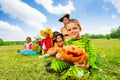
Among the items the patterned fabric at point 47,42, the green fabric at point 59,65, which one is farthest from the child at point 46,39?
the green fabric at point 59,65

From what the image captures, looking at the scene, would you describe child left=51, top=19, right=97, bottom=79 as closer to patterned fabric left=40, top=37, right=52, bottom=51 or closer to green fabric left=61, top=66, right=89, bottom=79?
green fabric left=61, top=66, right=89, bottom=79

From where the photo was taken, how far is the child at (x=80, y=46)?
4.88 meters

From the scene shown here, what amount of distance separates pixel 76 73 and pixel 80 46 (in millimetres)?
820

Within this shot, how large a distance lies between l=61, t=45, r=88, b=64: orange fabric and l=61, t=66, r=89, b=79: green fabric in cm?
20

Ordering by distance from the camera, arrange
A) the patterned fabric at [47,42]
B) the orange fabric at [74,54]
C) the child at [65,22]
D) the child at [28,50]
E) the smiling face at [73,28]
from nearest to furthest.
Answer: the orange fabric at [74,54], the smiling face at [73,28], the child at [65,22], the patterned fabric at [47,42], the child at [28,50]

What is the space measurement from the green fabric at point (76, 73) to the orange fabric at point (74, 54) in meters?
0.20

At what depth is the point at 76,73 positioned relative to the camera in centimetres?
482

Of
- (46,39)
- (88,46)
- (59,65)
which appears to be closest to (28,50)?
(46,39)

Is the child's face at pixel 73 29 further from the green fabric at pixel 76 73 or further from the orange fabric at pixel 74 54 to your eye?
the green fabric at pixel 76 73

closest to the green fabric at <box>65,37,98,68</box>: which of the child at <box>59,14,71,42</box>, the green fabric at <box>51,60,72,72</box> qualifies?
the green fabric at <box>51,60,72,72</box>

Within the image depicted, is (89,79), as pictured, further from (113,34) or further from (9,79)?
(113,34)

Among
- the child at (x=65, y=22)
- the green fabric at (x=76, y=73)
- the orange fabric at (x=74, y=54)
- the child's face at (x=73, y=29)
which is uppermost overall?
the child at (x=65, y=22)

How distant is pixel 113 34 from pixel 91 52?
130 ft

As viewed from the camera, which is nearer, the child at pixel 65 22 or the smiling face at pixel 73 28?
the smiling face at pixel 73 28
